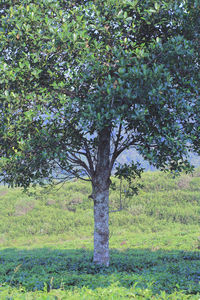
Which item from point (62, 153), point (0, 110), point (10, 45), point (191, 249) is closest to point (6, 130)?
point (0, 110)

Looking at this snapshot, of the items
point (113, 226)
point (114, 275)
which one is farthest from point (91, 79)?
point (113, 226)

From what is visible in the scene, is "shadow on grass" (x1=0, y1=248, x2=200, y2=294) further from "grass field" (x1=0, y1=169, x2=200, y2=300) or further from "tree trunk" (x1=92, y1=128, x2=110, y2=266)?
"tree trunk" (x1=92, y1=128, x2=110, y2=266)

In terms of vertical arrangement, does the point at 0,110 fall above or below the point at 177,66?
below

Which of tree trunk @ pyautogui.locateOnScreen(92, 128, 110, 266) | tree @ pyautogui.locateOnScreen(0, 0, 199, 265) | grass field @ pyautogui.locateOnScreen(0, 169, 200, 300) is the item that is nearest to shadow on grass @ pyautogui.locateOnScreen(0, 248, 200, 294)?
grass field @ pyautogui.locateOnScreen(0, 169, 200, 300)

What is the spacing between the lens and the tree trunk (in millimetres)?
13516

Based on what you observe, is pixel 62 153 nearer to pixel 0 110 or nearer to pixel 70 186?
pixel 0 110

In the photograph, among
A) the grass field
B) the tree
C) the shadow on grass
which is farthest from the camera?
the grass field

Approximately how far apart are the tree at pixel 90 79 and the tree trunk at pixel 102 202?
1.88 m

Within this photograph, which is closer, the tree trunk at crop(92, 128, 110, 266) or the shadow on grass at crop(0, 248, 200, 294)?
the shadow on grass at crop(0, 248, 200, 294)

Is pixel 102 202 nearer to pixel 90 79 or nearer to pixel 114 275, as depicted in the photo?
pixel 114 275

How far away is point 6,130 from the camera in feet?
35.1

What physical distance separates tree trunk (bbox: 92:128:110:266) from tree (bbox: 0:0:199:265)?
1884 millimetres

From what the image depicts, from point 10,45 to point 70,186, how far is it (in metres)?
31.3

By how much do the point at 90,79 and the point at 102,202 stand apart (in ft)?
18.7
